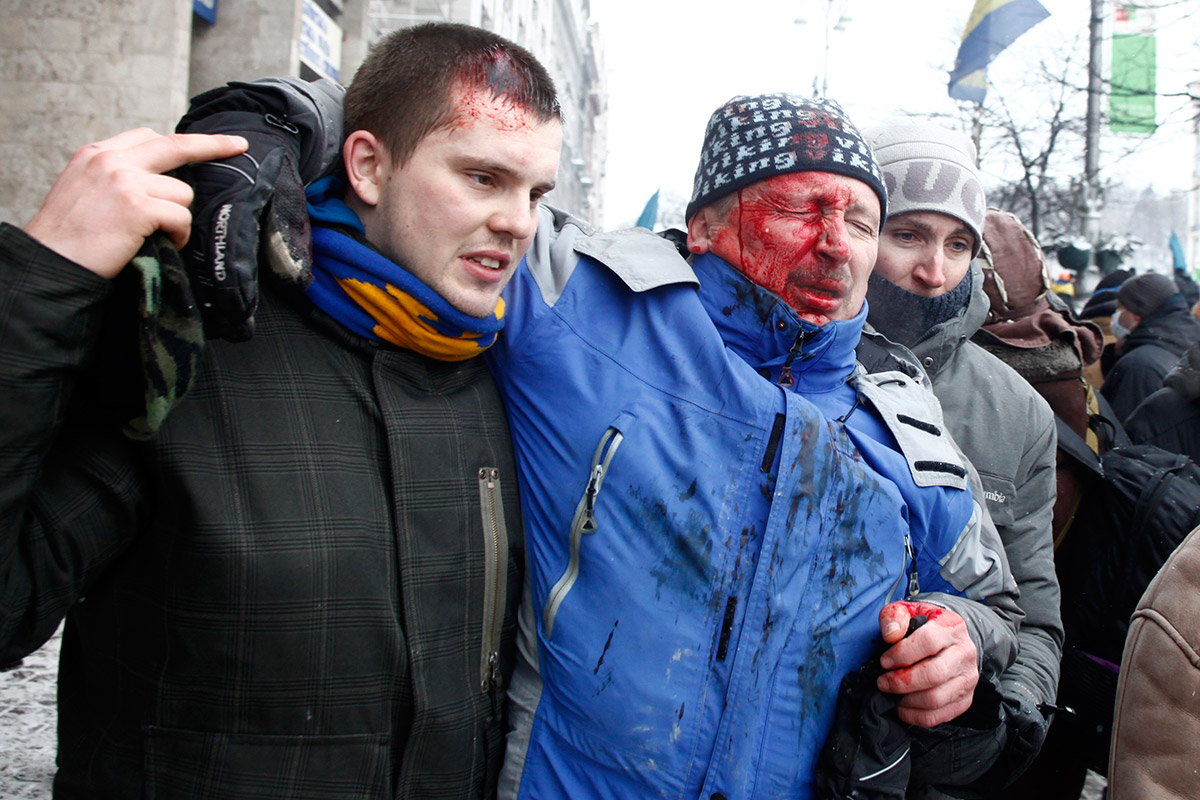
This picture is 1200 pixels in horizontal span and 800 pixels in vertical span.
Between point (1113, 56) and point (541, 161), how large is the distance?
10.9 metres

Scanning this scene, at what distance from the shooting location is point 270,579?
1.48 meters

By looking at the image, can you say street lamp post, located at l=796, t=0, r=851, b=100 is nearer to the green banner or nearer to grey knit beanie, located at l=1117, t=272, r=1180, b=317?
the green banner

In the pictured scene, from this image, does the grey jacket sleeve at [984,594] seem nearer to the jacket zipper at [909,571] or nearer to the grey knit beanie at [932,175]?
the jacket zipper at [909,571]

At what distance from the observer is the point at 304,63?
11062mm

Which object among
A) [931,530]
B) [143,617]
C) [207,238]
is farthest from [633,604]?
[207,238]

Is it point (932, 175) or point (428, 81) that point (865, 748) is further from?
point (932, 175)

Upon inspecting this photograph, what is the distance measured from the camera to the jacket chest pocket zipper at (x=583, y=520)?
5.50ft

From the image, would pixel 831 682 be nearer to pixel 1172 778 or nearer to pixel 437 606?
pixel 1172 778

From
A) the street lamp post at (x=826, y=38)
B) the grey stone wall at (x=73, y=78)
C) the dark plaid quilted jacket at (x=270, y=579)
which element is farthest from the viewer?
the street lamp post at (x=826, y=38)

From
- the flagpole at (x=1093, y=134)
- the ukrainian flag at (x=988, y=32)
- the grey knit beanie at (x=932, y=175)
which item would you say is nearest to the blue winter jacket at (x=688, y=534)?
the grey knit beanie at (x=932, y=175)

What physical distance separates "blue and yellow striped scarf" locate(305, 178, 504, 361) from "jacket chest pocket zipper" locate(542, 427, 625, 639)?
340mm

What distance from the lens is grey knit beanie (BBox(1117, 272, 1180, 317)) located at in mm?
5418

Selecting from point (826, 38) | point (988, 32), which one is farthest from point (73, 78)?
point (826, 38)

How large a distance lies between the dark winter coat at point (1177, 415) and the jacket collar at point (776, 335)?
7.60ft
